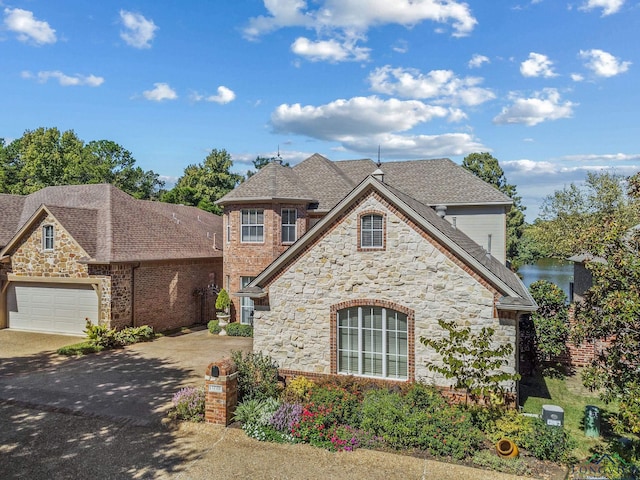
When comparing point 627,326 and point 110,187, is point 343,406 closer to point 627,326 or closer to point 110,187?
point 627,326

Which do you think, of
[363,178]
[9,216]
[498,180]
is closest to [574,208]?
[498,180]

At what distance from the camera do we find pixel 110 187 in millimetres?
23906

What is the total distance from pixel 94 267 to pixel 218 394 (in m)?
12.4

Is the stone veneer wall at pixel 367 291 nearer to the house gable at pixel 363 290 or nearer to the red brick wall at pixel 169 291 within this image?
the house gable at pixel 363 290

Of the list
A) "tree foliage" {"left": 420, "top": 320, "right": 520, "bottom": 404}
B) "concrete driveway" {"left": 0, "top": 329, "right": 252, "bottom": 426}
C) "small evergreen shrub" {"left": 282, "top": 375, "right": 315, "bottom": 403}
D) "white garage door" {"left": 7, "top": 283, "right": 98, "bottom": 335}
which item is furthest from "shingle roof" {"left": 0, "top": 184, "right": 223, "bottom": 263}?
"tree foliage" {"left": 420, "top": 320, "right": 520, "bottom": 404}

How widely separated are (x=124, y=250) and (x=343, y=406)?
1460 centimetres

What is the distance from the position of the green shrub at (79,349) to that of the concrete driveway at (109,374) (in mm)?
397

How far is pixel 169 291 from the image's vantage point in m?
22.4

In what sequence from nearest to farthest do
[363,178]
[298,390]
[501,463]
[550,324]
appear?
[501,463], [298,390], [550,324], [363,178]

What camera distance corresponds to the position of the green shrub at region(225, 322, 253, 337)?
69.5 feet

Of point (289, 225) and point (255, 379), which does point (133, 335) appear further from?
point (255, 379)

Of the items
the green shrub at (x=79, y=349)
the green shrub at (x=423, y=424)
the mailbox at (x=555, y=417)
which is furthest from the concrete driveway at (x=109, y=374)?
the mailbox at (x=555, y=417)

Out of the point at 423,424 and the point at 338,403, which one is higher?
the point at 338,403

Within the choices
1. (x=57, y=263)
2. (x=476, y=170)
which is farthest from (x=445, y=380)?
(x=476, y=170)
